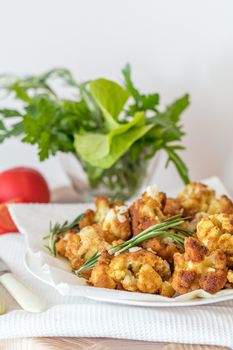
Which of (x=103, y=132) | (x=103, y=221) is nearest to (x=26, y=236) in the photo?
(x=103, y=221)

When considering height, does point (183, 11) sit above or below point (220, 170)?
above

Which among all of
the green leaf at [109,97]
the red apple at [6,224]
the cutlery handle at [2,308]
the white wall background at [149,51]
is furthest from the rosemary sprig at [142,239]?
the white wall background at [149,51]

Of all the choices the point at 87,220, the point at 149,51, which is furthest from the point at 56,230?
the point at 149,51

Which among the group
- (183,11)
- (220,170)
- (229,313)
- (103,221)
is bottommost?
(220,170)

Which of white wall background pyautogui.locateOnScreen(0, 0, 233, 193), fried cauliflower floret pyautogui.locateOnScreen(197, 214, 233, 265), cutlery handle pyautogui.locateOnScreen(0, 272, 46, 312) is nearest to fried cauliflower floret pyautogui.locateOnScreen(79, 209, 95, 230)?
cutlery handle pyautogui.locateOnScreen(0, 272, 46, 312)

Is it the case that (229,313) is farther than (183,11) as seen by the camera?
No

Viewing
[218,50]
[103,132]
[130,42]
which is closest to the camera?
[103,132]

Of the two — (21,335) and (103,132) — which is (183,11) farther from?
(21,335)

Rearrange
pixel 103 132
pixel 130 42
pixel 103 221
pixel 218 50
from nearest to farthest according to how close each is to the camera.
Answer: pixel 103 221 < pixel 103 132 < pixel 218 50 < pixel 130 42
